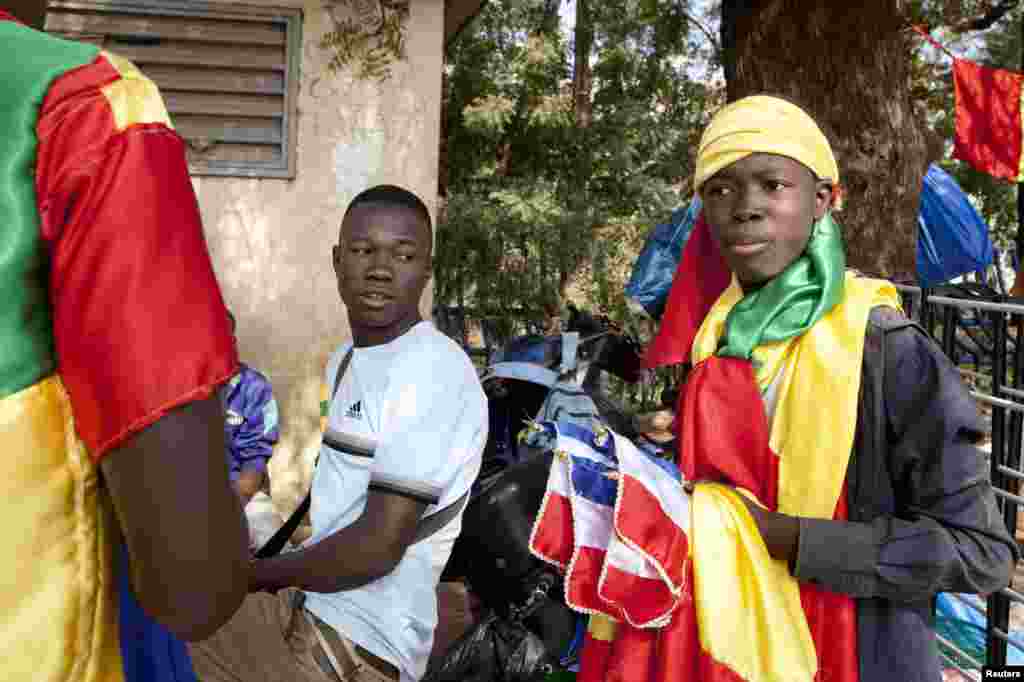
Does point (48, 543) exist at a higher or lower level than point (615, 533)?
higher

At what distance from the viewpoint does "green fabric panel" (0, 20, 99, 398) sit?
657 mm

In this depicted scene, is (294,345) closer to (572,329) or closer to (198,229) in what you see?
(572,329)

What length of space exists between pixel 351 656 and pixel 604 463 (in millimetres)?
673

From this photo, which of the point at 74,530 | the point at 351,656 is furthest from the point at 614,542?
the point at 74,530

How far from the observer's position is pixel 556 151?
10.9 metres

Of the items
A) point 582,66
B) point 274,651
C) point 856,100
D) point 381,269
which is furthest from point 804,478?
point 582,66

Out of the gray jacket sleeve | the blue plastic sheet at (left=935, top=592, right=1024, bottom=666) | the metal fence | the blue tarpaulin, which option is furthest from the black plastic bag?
the blue tarpaulin

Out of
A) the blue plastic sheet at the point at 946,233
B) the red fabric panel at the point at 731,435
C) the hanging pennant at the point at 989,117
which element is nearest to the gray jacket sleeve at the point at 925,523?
the red fabric panel at the point at 731,435

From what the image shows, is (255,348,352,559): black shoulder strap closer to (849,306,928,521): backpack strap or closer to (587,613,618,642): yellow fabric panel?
(587,613,618,642): yellow fabric panel

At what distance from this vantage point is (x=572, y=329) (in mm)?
4816

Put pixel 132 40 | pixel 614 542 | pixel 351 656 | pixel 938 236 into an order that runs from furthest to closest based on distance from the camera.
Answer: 1. pixel 938 236
2. pixel 132 40
3. pixel 351 656
4. pixel 614 542

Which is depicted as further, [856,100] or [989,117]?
[989,117]

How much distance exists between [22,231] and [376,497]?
3.38 ft

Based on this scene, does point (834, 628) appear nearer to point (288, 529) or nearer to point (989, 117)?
point (288, 529)
